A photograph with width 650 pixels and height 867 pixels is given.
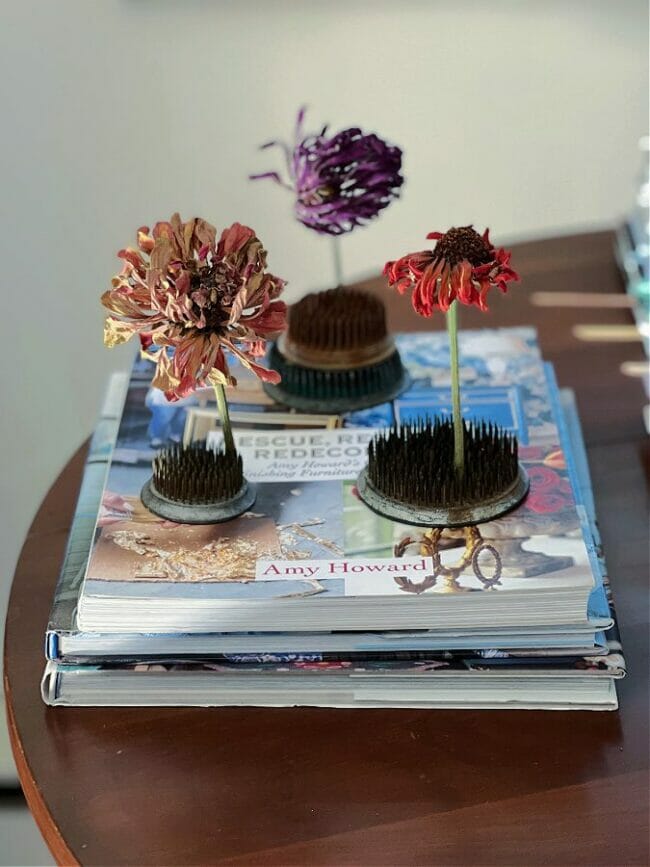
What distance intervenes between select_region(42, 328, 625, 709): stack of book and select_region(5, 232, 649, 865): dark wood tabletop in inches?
0.5

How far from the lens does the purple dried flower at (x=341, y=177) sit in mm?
745

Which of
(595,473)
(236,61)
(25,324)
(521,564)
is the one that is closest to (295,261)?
(236,61)

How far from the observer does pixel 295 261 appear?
152 cm

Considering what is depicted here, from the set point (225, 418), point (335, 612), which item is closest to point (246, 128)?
point (225, 418)

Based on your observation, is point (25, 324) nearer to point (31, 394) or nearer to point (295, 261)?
point (31, 394)

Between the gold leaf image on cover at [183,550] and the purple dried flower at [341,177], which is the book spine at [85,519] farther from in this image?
the purple dried flower at [341,177]

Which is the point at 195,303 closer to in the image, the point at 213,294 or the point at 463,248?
the point at 213,294

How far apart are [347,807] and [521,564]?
15 cm

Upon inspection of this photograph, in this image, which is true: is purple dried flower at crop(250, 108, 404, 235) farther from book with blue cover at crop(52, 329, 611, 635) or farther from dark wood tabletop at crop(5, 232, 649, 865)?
dark wood tabletop at crop(5, 232, 649, 865)

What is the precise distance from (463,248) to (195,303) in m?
0.14

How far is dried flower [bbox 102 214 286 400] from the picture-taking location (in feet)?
1.93

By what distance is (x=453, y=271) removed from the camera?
575mm

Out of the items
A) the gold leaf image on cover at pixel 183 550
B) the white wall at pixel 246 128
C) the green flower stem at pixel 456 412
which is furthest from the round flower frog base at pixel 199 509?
the white wall at pixel 246 128

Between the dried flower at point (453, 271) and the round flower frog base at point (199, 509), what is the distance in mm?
150
